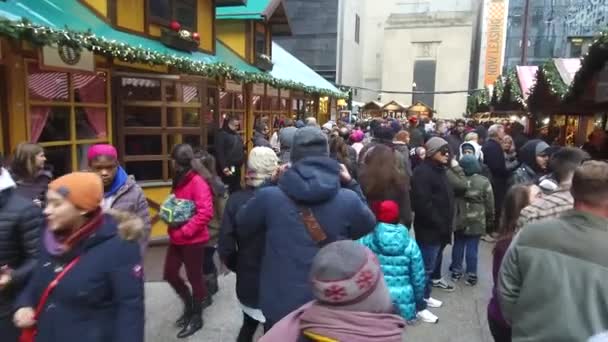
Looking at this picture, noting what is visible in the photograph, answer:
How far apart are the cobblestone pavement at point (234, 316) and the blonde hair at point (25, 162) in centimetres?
176

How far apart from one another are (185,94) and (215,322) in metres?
4.32

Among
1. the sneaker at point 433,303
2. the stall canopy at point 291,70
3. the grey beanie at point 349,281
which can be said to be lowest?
the sneaker at point 433,303

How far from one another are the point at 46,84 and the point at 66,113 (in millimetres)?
495

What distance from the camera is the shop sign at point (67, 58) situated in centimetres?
524

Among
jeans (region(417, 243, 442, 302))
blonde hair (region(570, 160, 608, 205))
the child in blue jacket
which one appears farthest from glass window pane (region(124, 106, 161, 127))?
blonde hair (region(570, 160, 608, 205))

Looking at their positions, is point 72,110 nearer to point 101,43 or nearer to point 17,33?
point 101,43

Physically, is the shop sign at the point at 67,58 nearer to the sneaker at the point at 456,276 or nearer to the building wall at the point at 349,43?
the sneaker at the point at 456,276

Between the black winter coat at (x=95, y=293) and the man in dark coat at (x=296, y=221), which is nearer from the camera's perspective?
the black winter coat at (x=95, y=293)

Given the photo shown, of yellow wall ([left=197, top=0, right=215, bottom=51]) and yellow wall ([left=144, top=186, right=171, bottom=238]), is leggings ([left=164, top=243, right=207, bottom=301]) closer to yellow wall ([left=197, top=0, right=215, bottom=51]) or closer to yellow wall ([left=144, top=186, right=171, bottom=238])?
yellow wall ([left=144, top=186, right=171, bottom=238])

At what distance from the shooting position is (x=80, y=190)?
2197 mm

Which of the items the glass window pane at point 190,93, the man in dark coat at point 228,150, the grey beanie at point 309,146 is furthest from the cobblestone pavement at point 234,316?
the glass window pane at point 190,93

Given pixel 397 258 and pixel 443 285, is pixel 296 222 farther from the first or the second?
pixel 443 285

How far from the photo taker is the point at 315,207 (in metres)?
2.54

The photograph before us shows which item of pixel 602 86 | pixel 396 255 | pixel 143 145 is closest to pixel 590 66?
pixel 602 86
